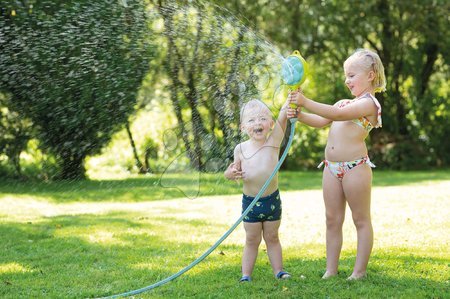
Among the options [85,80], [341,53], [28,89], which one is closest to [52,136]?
[28,89]

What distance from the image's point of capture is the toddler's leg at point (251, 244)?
15.0ft

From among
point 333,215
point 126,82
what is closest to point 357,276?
point 333,215

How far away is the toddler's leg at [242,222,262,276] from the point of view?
4574mm

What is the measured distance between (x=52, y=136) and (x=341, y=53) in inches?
425

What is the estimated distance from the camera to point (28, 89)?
7680mm

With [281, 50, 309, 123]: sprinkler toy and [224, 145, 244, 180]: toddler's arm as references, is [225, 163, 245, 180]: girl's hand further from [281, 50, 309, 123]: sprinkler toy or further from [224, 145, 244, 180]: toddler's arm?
[281, 50, 309, 123]: sprinkler toy

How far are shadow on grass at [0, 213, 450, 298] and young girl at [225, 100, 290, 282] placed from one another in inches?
9.5

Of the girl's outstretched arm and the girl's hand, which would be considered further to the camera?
the girl's hand

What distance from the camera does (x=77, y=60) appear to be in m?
6.48

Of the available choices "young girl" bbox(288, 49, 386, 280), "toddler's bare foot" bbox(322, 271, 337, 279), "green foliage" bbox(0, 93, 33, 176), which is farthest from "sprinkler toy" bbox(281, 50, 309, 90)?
"green foliage" bbox(0, 93, 33, 176)

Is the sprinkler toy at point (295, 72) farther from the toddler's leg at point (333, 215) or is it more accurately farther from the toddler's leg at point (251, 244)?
the toddler's leg at point (251, 244)

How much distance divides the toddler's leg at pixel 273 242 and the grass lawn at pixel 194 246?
100 mm

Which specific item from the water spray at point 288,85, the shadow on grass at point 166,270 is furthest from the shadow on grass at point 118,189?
the water spray at point 288,85

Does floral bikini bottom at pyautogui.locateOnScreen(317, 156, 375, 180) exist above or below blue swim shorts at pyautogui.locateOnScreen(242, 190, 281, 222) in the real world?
above
